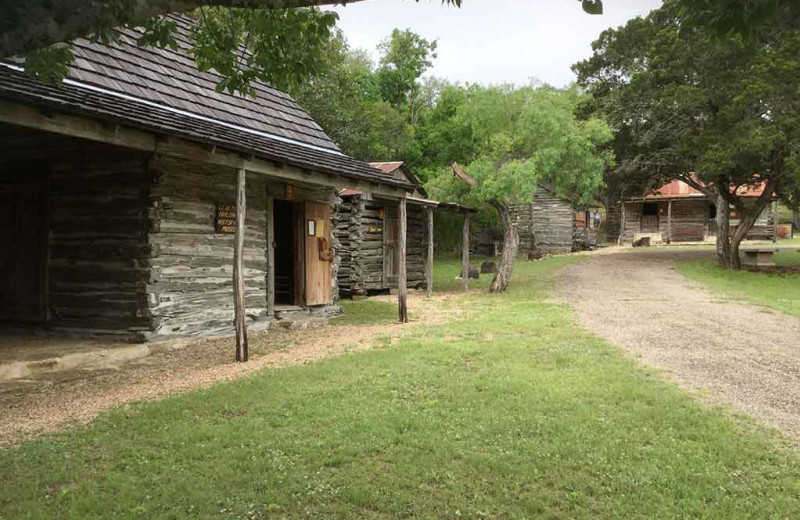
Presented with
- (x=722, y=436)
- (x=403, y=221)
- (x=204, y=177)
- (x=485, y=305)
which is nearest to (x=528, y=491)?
(x=722, y=436)

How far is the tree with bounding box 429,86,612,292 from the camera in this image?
16.0m

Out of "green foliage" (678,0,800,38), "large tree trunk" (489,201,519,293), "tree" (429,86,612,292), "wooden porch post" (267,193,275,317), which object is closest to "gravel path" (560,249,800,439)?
"large tree trunk" (489,201,519,293)

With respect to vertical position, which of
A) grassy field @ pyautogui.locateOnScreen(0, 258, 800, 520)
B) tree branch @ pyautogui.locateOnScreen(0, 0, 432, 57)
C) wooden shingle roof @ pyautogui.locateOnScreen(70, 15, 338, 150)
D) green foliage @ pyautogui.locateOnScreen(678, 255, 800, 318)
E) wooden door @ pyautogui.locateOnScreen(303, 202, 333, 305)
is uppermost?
wooden shingle roof @ pyautogui.locateOnScreen(70, 15, 338, 150)

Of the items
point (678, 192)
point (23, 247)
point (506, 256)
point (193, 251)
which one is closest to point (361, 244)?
point (506, 256)

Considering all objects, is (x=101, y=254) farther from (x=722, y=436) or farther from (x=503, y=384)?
(x=722, y=436)

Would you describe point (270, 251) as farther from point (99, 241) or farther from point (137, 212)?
point (99, 241)

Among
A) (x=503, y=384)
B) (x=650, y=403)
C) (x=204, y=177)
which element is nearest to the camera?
(x=650, y=403)

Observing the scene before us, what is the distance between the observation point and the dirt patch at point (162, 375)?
17.3ft

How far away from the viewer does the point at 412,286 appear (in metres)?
20.2

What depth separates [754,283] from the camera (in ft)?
63.2

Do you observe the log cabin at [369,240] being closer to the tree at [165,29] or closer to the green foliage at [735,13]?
the tree at [165,29]

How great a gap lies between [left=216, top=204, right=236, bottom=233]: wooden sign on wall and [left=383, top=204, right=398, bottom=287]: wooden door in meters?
8.63

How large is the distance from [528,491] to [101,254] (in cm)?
755

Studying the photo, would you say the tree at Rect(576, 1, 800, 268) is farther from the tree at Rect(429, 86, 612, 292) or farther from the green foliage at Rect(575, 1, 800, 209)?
the tree at Rect(429, 86, 612, 292)
